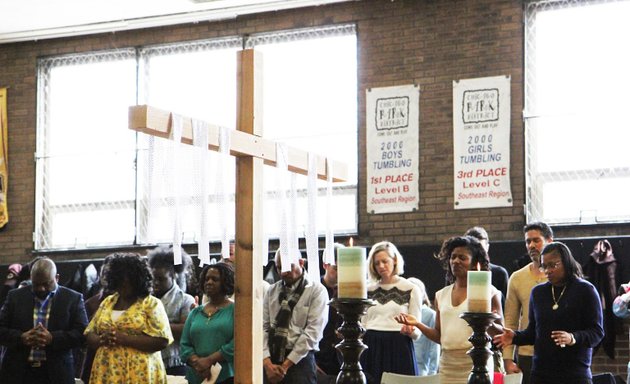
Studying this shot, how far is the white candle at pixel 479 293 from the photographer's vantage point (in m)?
2.84

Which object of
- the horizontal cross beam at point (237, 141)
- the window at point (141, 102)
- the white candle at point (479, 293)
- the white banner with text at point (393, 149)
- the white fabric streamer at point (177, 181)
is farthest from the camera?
the window at point (141, 102)

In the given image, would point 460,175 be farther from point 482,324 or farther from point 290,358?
point 482,324

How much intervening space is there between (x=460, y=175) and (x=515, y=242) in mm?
928

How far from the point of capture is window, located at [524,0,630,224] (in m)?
9.09

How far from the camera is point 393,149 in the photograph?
9875 millimetres

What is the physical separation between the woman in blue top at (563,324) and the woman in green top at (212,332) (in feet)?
6.08

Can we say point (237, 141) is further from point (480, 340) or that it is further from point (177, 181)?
point (480, 340)

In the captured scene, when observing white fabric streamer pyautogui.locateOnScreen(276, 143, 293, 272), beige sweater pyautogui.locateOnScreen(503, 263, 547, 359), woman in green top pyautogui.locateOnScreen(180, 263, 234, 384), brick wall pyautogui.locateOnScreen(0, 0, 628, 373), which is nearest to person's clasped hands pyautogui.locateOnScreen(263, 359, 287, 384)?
woman in green top pyautogui.locateOnScreen(180, 263, 234, 384)

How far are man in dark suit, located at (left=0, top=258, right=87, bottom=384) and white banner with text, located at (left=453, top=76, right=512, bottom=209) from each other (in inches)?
157

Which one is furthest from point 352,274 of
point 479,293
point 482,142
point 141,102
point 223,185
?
point 141,102

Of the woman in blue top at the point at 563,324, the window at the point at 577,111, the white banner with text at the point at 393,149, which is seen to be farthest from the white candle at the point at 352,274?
the white banner with text at the point at 393,149

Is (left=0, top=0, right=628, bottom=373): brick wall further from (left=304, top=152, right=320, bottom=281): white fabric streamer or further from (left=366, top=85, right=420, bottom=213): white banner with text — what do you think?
(left=304, top=152, right=320, bottom=281): white fabric streamer

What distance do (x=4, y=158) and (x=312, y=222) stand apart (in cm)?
819

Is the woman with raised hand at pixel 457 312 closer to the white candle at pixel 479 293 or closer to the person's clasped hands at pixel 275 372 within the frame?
the person's clasped hands at pixel 275 372
